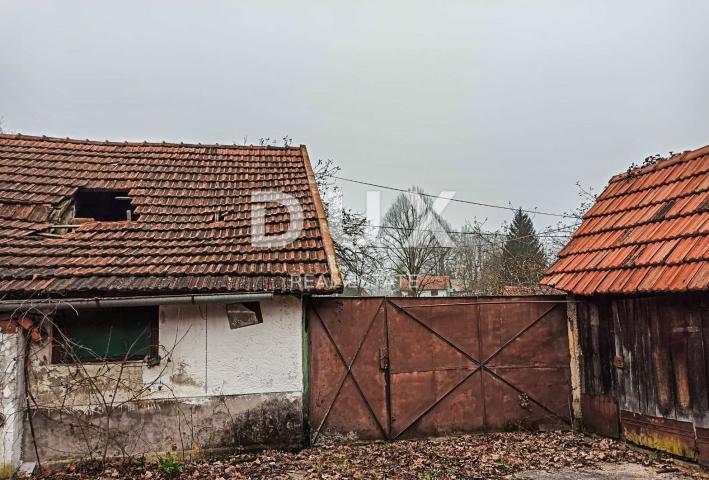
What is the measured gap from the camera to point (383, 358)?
27.7ft

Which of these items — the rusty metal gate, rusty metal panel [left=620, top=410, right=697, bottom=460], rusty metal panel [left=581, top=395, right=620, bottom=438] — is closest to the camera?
rusty metal panel [left=620, top=410, right=697, bottom=460]

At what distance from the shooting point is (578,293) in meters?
8.19

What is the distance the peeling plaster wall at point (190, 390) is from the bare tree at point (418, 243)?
21.6 metres

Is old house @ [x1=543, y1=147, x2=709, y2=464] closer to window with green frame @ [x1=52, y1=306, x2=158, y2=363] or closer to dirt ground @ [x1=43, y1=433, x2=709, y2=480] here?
dirt ground @ [x1=43, y1=433, x2=709, y2=480]

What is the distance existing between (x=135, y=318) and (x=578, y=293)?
6.88m

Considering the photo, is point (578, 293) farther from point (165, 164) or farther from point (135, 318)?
Result: point (165, 164)

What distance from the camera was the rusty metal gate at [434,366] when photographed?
821 centimetres

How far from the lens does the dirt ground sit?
6.57m

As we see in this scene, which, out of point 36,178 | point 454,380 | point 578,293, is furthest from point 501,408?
point 36,178

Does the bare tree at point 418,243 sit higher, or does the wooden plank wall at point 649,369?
the bare tree at point 418,243

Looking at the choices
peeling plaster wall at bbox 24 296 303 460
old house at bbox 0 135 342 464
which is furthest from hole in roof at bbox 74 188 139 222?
peeling plaster wall at bbox 24 296 303 460

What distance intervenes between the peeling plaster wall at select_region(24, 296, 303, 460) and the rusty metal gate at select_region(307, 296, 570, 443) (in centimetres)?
58

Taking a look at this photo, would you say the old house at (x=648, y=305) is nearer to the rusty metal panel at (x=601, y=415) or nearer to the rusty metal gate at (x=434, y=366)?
the rusty metal panel at (x=601, y=415)

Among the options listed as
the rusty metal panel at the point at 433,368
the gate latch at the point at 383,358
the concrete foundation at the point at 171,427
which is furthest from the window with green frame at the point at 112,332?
the rusty metal panel at the point at 433,368
